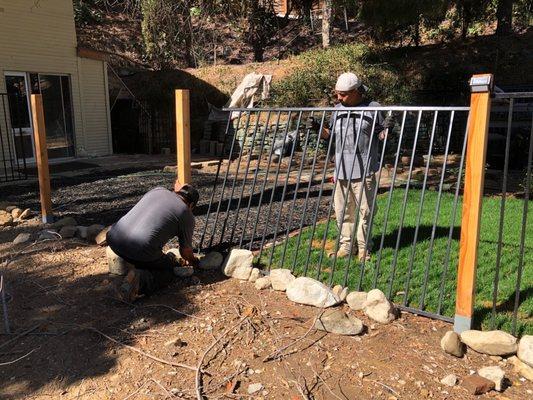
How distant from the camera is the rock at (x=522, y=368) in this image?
2.79 metres

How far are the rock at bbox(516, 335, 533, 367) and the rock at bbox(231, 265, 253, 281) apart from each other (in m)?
2.26

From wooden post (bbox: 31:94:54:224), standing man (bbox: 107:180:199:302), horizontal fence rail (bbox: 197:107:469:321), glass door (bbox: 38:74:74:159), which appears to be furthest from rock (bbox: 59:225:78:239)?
glass door (bbox: 38:74:74:159)

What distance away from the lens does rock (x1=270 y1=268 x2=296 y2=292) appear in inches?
159

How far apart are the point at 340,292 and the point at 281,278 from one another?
1.77ft

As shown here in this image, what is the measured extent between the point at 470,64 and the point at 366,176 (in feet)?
43.8

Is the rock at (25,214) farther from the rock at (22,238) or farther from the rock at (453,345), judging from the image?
the rock at (453,345)

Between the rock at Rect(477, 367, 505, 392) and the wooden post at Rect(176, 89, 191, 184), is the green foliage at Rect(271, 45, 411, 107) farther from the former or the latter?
the rock at Rect(477, 367, 505, 392)

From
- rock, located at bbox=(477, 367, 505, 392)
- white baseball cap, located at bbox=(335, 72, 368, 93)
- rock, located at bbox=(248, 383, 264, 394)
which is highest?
white baseball cap, located at bbox=(335, 72, 368, 93)

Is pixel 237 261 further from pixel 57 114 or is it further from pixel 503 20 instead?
pixel 503 20

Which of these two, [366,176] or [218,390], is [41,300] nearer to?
[218,390]

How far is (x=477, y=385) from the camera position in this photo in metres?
2.68

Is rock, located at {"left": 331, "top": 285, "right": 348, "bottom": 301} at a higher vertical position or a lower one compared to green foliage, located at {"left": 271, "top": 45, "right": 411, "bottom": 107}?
lower

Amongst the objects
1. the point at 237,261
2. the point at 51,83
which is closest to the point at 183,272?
the point at 237,261

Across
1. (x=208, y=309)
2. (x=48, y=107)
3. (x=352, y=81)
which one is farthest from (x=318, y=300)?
(x=48, y=107)
